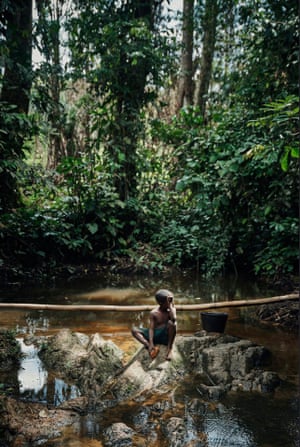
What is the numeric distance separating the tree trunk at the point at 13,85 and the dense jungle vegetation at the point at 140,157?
3 centimetres

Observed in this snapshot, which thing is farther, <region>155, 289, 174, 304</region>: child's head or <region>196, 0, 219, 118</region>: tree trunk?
<region>196, 0, 219, 118</region>: tree trunk

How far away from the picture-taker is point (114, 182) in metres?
10.5

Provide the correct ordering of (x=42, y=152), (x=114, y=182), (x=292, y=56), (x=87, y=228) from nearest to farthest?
(x=292, y=56)
(x=87, y=228)
(x=114, y=182)
(x=42, y=152)

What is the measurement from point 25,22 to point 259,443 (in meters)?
8.76

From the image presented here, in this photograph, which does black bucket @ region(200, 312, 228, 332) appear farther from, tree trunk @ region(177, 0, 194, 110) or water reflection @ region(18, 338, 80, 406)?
tree trunk @ region(177, 0, 194, 110)

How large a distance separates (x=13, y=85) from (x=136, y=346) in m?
5.90

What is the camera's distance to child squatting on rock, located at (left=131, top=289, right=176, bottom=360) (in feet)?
13.9

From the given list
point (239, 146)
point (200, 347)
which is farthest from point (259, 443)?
point (239, 146)

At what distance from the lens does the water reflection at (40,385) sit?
3.78m

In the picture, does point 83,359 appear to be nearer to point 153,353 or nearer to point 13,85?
point 153,353

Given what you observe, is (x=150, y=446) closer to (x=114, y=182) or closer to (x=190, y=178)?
(x=190, y=178)

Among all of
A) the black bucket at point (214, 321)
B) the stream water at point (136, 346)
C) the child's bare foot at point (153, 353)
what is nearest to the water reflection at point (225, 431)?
the stream water at point (136, 346)

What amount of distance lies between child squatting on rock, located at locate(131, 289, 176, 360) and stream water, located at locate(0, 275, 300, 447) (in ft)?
1.32

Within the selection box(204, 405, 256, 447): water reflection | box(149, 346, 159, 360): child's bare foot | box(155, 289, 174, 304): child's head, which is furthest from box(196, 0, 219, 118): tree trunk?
box(204, 405, 256, 447): water reflection
